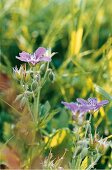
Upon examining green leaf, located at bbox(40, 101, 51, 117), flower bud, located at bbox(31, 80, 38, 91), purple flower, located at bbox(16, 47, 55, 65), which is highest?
purple flower, located at bbox(16, 47, 55, 65)

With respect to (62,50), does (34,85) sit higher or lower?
lower

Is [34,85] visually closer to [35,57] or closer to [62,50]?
[35,57]

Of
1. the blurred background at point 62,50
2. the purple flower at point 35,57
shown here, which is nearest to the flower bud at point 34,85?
the purple flower at point 35,57

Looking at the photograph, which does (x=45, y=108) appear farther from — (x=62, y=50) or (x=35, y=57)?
(x=62, y=50)

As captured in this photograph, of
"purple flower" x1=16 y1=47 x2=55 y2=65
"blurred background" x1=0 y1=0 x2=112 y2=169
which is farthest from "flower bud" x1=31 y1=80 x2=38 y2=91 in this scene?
"blurred background" x1=0 y1=0 x2=112 y2=169

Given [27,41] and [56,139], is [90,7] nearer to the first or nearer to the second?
[27,41]

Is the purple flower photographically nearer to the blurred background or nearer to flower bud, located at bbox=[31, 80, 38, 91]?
flower bud, located at bbox=[31, 80, 38, 91]

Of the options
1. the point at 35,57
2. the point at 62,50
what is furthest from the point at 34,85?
the point at 62,50

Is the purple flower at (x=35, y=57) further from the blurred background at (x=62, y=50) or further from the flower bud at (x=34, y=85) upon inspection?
the blurred background at (x=62, y=50)

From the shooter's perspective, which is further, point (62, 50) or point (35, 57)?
point (62, 50)
